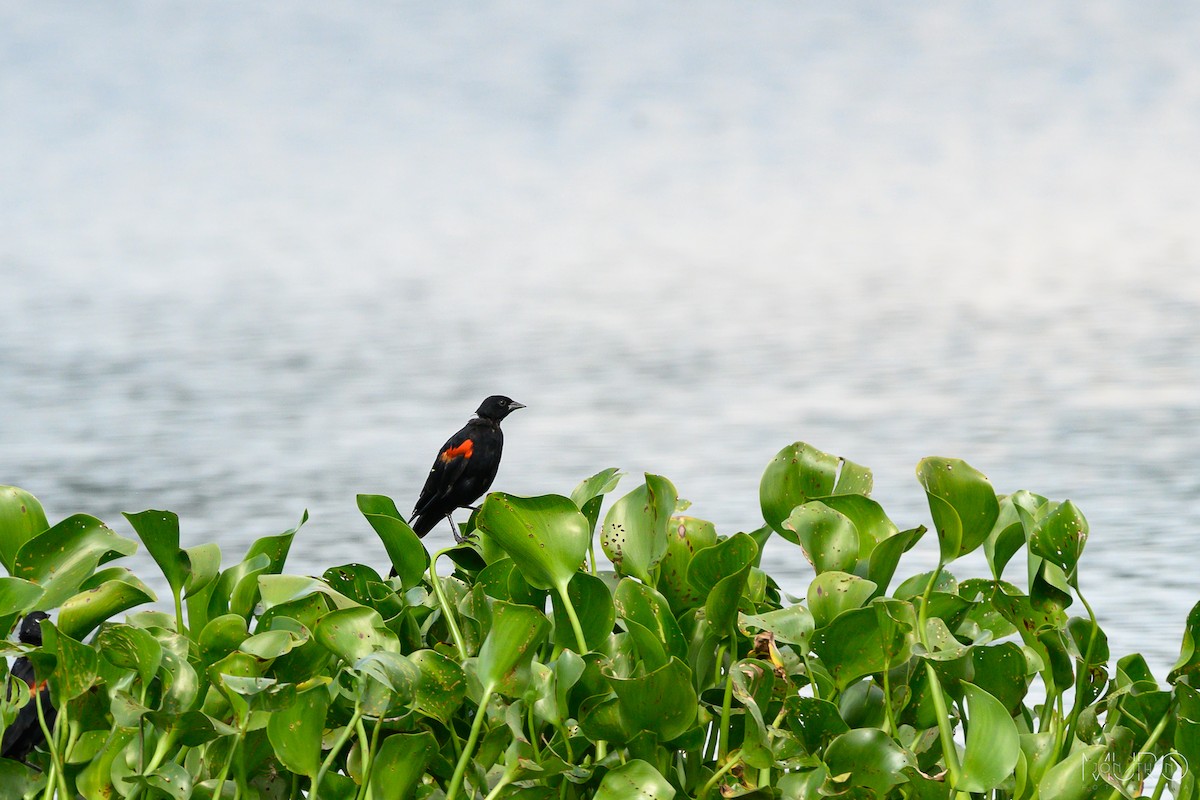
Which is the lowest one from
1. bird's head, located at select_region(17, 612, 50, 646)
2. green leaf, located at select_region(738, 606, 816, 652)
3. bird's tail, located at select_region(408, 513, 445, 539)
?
bird's tail, located at select_region(408, 513, 445, 539)

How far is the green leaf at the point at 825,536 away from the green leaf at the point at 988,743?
22 cm

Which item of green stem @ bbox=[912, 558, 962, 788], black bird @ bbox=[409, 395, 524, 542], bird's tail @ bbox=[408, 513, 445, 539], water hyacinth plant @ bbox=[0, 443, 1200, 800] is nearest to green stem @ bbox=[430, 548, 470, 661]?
water hyacinth plant @ bbox=[0, 443, 1200, 800]

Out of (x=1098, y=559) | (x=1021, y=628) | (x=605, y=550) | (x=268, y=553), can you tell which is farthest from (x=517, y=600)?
(x=1098, y=559)

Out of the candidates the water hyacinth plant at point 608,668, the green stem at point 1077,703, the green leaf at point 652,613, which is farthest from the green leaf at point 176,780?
the green stem at point 1077,703

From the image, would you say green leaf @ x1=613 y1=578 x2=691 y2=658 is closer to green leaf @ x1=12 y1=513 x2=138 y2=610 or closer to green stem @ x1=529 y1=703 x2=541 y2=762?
green stem @ x1=529 y1=703 x2=541 y2=762

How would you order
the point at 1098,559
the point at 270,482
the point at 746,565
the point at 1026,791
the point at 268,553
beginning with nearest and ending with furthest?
the point at 746,565
the point at 1026,791
the point at 268,553
the point at 1098,559
the point at 270,482

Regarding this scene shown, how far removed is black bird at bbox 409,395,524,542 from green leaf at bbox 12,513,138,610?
1.21 metres

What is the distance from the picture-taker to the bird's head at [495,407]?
9.29 feet

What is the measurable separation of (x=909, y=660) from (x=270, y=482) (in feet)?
9.52

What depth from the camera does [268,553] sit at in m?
1.43

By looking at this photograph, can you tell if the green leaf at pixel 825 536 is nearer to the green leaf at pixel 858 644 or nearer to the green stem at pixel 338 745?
the green leaf at pixel 858 644

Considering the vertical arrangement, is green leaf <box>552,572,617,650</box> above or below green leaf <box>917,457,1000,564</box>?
below

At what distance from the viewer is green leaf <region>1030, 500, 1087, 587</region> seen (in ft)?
4.05

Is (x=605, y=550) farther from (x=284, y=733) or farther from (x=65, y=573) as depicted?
(x=65, y=573)
